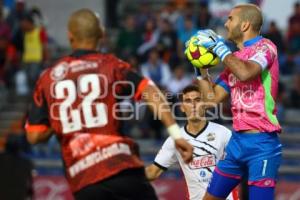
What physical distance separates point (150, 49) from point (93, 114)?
38.1 feet

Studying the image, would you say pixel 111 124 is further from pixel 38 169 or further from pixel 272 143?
pixel 38 169

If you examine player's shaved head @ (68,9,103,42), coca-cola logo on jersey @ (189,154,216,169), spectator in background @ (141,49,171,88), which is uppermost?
player's shaved head @ (68,9,103,42)

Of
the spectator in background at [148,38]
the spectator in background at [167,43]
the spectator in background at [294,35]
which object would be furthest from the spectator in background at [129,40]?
the spectator in background at [294,35]

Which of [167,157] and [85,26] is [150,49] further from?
[85,26]

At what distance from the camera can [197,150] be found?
341 inches

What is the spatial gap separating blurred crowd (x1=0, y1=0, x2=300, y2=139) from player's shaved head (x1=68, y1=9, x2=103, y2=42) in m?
9.84

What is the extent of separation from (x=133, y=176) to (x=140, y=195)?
0.46 ft

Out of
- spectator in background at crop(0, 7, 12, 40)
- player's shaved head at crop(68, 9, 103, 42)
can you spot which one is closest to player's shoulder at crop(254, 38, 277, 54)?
player's shaved head at crop(68, 9, 103, 42)

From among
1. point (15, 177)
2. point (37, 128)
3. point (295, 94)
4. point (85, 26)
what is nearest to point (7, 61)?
point (15, 177)

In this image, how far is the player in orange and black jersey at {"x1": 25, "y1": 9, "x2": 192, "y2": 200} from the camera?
6.56 meters

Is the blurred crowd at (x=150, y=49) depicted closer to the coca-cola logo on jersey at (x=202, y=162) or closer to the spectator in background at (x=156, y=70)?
the spectator in background at (x=156, y=70)

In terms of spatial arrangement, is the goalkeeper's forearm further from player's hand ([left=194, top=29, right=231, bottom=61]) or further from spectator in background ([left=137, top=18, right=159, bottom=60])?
spectator in background ([left=137, top=18, right=159, bottom=60])

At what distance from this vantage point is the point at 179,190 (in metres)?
14.5

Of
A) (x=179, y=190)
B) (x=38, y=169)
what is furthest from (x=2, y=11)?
(x=179, y=190)
